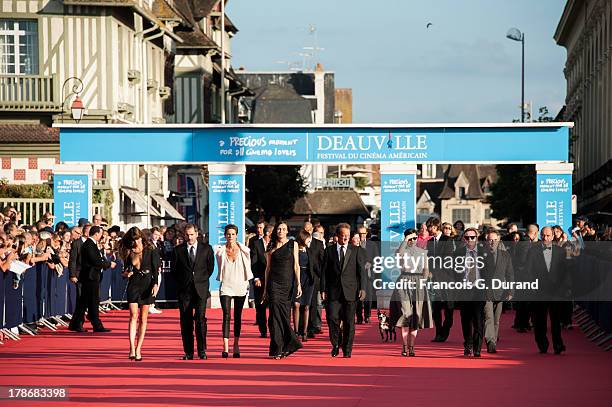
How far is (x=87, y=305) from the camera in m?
25.0

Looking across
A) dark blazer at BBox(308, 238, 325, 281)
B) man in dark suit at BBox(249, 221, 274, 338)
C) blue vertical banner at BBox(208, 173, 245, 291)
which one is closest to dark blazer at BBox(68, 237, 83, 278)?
man in dark suit at BBox(249, 221, 274, 338)

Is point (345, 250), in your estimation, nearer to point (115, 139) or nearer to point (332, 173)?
point (115, 139)

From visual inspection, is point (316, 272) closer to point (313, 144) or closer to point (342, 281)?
point (342, 281)

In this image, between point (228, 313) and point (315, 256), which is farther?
point (315, 256)

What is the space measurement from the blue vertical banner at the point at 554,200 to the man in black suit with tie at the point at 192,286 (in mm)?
12974

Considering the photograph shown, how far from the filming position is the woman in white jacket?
19438mm

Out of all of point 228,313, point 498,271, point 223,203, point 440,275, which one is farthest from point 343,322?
point 223,203

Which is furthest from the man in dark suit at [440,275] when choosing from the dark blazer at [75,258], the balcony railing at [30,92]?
the balcony railing at [30,92]

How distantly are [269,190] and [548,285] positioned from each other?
5869 centimetres

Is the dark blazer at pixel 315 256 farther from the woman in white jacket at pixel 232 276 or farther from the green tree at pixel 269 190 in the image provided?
the green tree at pixel 269 190

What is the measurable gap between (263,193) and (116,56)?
121 feet

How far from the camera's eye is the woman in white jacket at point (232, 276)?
19.4 metres

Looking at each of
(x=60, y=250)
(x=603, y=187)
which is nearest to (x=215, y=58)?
(x=603, y=187)

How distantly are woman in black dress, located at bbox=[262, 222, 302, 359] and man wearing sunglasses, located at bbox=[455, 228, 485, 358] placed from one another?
2339mm
